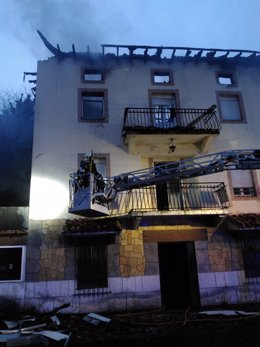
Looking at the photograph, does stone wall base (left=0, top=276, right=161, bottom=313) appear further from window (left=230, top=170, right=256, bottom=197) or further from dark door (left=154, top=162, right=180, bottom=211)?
window (left=230, top=170, right=256, bottom=197)

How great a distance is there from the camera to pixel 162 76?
15.4m

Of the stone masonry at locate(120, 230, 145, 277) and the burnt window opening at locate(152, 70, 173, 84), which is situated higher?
the burnt window opening at locate(152, 70, 173, 84)

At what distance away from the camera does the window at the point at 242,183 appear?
13.4m

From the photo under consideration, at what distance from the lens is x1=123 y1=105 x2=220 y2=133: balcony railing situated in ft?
44.8

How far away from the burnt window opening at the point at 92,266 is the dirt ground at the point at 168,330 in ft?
Answer: 4.26

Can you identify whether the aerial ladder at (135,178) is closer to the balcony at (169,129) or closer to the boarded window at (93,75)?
the balcony at (169,129)

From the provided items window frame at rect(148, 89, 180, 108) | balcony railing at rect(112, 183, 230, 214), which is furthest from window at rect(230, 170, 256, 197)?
window frame at rect(148, 89, 180, 108)

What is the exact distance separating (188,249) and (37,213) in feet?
23.5

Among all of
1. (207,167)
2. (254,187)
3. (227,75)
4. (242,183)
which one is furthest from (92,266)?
(227,75)

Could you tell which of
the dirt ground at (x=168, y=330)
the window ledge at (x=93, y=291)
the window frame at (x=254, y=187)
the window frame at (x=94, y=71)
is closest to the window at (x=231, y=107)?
the window frame at (x=254, y=187)

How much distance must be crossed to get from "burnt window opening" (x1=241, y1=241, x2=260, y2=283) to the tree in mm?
11451

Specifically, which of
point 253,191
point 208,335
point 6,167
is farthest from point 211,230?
point 6,167

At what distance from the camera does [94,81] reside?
577 inches

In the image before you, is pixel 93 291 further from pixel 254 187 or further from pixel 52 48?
pixel 52 48
